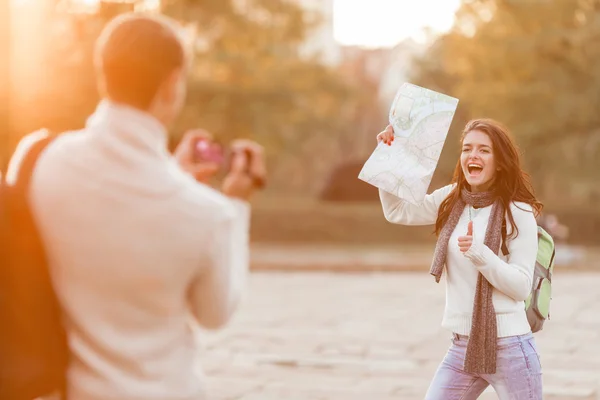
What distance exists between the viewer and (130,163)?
6.98 feet

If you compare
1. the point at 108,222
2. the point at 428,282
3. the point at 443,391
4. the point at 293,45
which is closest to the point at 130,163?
the point at 108,222

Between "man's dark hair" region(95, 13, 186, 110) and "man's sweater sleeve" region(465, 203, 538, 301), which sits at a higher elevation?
"man's dark hair" region(95, 13, 186, 110)

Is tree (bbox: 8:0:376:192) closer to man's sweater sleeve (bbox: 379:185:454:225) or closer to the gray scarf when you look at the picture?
man's sweater sleeve (bbox: 379:185:454:225)

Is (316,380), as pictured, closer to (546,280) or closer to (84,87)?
(546,280)

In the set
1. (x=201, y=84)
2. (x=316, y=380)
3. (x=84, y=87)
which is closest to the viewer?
(x=316, y=380)

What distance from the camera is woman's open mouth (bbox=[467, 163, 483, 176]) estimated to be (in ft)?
12.6

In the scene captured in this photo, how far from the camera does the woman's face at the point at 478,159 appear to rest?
382 centimetres

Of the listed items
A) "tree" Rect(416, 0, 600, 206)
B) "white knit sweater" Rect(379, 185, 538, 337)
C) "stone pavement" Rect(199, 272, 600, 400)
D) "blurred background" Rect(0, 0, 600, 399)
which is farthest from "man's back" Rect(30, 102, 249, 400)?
"tree" Rect(416, 0, 600, 206)

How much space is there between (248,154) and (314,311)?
8766 mm

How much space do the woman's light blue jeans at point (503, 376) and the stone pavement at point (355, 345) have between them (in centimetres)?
258

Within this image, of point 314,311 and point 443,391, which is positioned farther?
point 314,311

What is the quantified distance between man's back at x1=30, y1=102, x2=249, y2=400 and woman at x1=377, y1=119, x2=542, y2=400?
5.27ft

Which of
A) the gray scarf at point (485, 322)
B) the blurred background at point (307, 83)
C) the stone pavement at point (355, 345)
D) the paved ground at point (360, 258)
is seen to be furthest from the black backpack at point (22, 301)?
the blurred background at point (307, 83)

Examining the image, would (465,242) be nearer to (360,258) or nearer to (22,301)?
(22,301)
